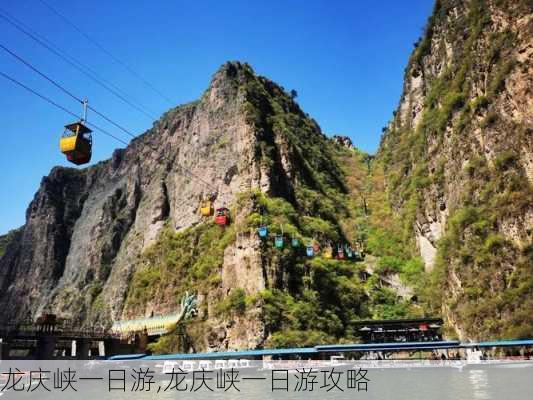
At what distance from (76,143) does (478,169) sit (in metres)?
58.1

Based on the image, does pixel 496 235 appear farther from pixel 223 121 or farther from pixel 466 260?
pixel 223 121

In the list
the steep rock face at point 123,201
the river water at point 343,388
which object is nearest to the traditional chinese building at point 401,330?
the river water at point 343,388

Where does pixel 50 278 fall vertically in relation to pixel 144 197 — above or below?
below

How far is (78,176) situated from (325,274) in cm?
10491

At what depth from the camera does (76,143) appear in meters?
24.8

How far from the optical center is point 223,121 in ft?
347

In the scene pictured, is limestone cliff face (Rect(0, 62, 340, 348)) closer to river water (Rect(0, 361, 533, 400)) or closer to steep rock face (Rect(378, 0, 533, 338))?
river water (Rect(0, 361, 533, 400))

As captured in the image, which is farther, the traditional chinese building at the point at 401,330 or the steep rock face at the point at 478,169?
the traditional chinese building at the point at 401,330

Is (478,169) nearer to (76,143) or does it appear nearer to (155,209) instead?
(76,143)

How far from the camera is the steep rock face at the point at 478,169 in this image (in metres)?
59.0

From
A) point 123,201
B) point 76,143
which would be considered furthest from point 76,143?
point 123,201

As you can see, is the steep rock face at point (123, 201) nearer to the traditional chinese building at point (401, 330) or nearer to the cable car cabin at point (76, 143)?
the traditional chinese building at point (401, 330)

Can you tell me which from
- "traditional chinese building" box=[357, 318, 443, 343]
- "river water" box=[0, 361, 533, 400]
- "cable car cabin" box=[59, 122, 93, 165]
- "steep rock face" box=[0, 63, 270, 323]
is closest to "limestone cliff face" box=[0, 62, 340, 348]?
"steep rock face" box=[0, 63, 270, 323]

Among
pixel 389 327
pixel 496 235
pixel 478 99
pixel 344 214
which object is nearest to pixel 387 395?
pixel 496 235
